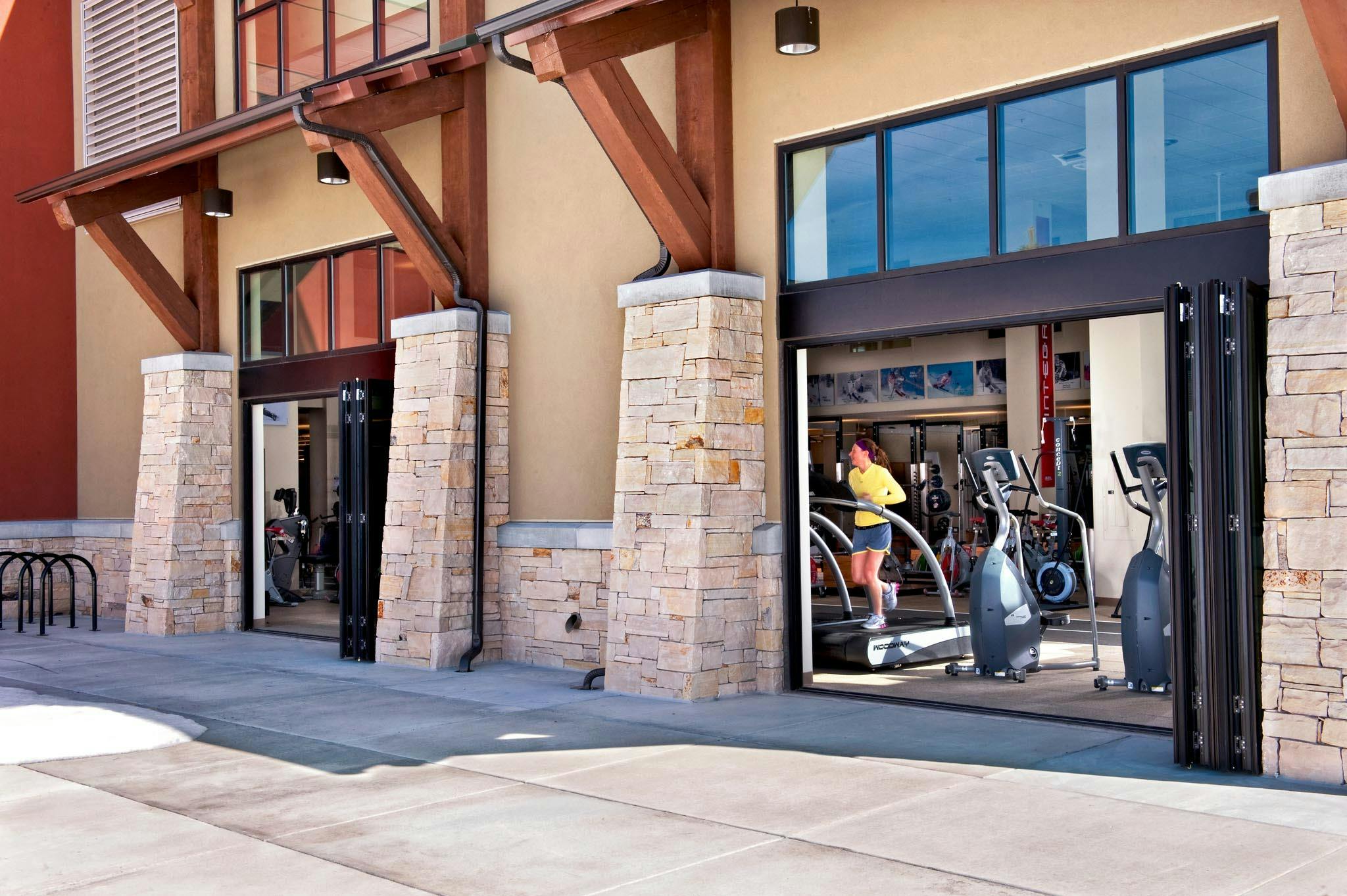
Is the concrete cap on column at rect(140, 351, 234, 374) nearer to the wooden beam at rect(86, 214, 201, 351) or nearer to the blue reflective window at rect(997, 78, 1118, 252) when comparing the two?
the wooden beam at rect(86, 214, 201, 351)

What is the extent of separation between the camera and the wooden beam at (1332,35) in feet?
18.1

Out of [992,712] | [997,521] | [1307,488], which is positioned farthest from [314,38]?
[1307,488]

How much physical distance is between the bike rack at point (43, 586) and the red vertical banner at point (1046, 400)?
35.4 feet

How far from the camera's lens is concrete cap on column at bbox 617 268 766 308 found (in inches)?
333

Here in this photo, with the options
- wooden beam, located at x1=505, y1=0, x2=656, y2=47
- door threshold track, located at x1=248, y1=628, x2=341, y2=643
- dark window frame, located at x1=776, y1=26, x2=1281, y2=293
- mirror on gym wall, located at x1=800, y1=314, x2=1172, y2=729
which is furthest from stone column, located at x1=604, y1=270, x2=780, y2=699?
door threshold track, located at x1=248, y1=628, x2=341, y2=643

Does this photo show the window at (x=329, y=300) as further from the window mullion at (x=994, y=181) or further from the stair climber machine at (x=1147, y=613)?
the stair climber machine at (x=1147, y=613)

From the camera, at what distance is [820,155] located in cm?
858

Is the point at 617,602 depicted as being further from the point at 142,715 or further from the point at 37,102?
the point at 37,102

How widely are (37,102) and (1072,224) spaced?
12772 millimetres

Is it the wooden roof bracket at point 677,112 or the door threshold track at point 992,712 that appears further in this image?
the wooden roof bracket at point 677,112

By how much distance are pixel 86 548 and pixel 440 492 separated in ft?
23.2

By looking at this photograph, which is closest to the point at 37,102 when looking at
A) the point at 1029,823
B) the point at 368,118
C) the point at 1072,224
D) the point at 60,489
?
the point at 60,489

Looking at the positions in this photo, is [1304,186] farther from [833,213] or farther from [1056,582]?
[1056,582]

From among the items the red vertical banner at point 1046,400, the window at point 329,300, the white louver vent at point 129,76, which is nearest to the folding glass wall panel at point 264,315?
the window at point 329,300
